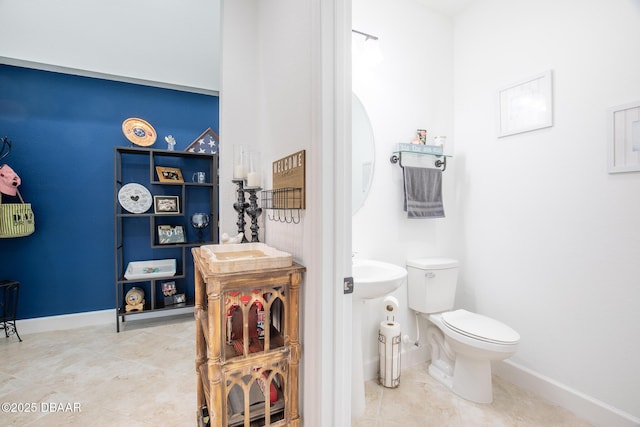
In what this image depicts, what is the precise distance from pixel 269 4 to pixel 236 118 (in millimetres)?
643

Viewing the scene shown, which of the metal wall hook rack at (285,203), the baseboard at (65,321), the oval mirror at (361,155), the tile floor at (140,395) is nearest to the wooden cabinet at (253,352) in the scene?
the metal wall hook rack at (285,203)

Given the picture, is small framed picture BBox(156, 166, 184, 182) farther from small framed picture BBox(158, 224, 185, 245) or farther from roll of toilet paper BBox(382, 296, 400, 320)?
roll of toilet paper BBox(382, 296, 400, 320)

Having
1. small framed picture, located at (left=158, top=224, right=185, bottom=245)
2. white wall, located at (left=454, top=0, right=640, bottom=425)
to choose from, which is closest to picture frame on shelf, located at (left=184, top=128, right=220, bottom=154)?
small framed picture, located at (left=158, top=224, right=185, bottom=245)

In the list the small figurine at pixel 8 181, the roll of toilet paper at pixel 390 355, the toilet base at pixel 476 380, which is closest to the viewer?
the toilet base at pixel 476 380

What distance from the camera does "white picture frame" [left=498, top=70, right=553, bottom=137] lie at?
72.7 inches

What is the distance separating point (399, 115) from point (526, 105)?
83 centimetres

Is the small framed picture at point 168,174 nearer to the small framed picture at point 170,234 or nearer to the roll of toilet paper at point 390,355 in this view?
the small framed picture at point 170,234

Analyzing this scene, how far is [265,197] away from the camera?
1645 millimetres

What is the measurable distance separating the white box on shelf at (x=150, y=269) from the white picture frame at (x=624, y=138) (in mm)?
3587

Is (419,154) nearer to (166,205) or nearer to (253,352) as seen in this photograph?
(253,352)

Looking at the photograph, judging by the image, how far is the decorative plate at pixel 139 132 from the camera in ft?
9.55

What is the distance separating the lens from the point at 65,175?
285 centimetres

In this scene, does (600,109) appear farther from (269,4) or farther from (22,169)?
(22,169)

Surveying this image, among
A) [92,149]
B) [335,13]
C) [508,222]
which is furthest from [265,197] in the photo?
[92,149]
